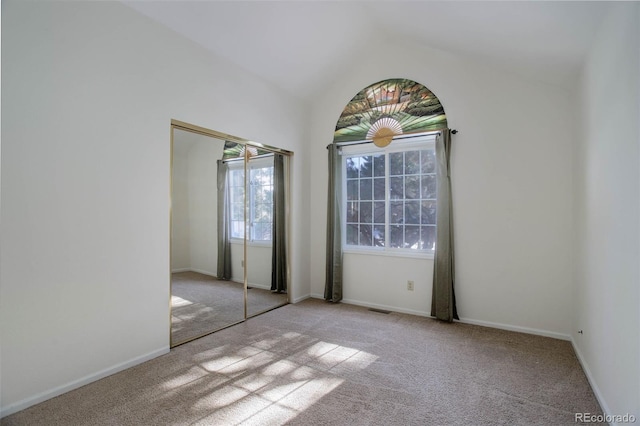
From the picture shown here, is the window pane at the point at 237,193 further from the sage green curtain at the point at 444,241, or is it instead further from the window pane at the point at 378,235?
the sage green curtain at the point at 444,241

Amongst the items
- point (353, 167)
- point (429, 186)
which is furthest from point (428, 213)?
point (353, 167)

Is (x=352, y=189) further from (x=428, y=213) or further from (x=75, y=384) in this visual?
(x=75, y=384)

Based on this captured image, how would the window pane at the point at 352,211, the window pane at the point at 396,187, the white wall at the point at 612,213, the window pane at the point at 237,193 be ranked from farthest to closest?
the window pane at the point at 352,211 → the window pane at the point at 396,187 → the window pane at the point at 237,193 → the white wall at the point at 612,213

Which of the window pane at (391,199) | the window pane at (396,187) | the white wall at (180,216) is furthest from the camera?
the window pane at (396,187)

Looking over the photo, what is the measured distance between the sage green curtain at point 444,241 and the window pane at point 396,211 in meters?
0.50

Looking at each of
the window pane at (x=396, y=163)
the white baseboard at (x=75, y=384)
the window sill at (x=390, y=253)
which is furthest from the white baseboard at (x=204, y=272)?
the window pane at (x=396, y=163)

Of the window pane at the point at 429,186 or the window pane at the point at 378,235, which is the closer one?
the window pane at the point at 429,186

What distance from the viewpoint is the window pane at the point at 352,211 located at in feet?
14.3

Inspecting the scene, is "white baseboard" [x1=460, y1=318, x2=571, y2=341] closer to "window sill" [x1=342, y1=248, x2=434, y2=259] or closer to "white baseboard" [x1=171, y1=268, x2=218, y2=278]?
"window sill" [x1=342, y1=248, x2=434, y2=259]

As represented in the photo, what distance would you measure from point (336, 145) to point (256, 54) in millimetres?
1490

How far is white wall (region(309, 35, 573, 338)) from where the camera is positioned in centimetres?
312

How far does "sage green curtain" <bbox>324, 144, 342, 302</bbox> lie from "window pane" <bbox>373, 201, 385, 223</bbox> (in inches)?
18.6

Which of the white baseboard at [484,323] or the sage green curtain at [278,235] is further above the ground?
the sage green curtain at [278,235]

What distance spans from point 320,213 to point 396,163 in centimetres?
125
